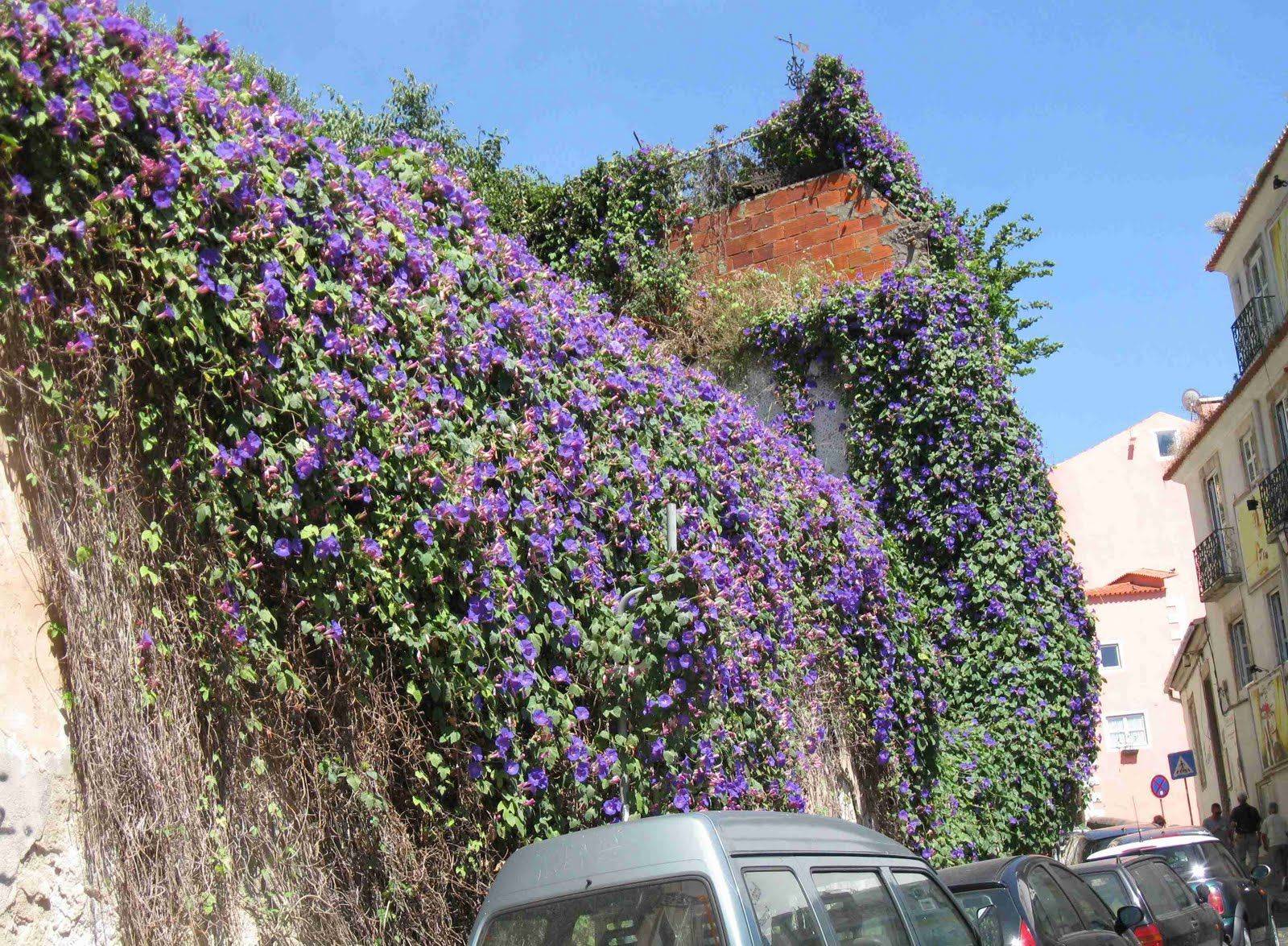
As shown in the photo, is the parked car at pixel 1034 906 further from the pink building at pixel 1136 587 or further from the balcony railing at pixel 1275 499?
the pink building at pixel 1136 587

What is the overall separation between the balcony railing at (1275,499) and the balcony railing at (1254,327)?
9.00ft

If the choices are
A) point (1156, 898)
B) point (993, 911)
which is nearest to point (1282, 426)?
point (1156, 898)

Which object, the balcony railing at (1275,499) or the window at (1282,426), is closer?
the balcony railing at (1275,499)

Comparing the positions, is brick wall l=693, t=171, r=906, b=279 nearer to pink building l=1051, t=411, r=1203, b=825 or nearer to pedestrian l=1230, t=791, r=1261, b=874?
pedestrian l=1230, t=791, r=1261, b=874

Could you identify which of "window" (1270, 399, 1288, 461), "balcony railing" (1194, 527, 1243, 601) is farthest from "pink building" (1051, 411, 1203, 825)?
"window" (1270, 399, 1288, 461)

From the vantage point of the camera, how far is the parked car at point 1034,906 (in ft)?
24.5

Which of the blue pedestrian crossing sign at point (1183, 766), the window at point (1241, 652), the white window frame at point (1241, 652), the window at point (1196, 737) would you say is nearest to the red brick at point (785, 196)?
the blue pedestrian crossing sign at point (1183, 766)

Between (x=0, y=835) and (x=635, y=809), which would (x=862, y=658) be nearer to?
(x=635, y=809)

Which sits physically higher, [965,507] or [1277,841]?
[965,507]

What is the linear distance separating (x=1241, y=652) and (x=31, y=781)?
3391 centimetres

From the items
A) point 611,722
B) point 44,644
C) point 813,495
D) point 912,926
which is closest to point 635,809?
point 611,722

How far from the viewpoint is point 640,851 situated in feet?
14.1

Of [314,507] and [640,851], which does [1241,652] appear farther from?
[640,851]

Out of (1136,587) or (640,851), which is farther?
(1136,587)
